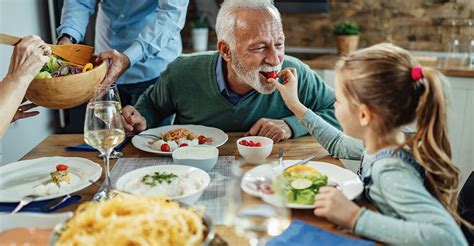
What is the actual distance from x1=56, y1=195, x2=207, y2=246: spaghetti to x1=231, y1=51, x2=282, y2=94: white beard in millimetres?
998

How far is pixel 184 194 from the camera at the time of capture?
1160 millimetres

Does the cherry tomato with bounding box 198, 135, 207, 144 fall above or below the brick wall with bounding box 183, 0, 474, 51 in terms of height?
below

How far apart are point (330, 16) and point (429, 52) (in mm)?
816

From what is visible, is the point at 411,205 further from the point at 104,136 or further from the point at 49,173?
the point at 49,173

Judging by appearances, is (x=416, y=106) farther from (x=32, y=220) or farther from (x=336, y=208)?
(x=32, y=220)

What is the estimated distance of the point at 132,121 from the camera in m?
1.80

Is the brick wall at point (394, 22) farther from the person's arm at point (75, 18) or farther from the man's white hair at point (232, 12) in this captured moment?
the man's white hair at point (232, 12)

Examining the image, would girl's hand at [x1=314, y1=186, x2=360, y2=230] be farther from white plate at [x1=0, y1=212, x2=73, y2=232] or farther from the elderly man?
the elderly man

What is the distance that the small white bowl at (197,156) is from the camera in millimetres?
1404

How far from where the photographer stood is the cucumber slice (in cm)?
115

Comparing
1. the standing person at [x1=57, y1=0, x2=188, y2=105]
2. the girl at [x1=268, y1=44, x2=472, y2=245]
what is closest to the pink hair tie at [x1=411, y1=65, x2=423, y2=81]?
the girl at [x1=268, y1=44, x2=472, y2=245]

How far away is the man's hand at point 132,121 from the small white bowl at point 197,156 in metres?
0.38

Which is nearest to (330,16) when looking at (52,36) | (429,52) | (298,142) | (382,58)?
(429,52)

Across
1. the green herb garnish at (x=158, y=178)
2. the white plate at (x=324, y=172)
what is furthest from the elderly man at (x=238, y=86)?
the green herb garnish at (x=158, y=178)
